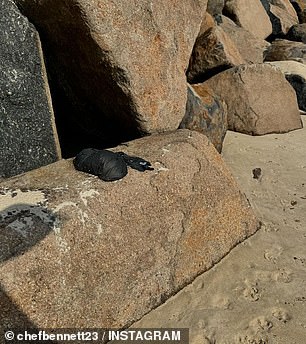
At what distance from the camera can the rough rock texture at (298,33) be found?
29.7ft

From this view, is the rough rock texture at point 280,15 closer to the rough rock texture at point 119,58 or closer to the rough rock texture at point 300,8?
the rough rock texture at point 300,8

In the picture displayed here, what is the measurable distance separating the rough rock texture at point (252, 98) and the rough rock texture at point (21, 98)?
2.41 m

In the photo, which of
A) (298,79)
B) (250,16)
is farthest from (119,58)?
(250,16)

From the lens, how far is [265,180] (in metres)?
3.77

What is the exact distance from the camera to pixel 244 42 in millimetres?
7387

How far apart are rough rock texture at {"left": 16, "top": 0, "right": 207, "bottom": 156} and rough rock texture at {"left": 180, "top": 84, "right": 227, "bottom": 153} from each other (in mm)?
403

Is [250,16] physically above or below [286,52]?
above

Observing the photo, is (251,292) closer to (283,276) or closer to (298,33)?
(283,276)

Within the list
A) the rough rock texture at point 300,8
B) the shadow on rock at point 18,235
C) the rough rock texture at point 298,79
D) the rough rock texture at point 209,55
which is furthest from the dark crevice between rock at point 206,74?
the rough rock texture at point 300,8

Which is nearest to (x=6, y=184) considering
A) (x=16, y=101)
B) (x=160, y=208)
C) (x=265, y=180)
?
(x=16, y=101)

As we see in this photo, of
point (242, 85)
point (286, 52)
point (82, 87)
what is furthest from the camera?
point (286, 52)

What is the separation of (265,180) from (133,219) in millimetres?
1804

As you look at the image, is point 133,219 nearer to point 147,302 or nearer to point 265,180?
point 147,302

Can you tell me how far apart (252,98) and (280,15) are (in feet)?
19.6
